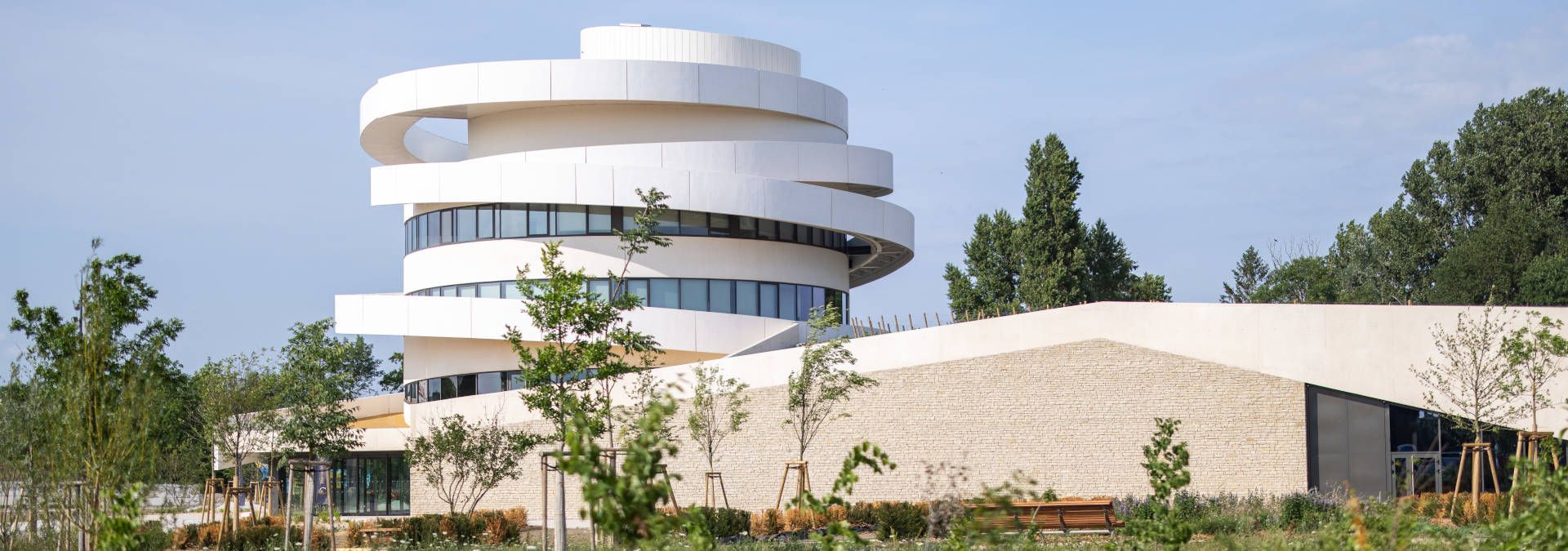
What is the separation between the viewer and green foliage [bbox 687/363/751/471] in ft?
101

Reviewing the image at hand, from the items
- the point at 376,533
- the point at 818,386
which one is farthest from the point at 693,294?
the point at 376,533

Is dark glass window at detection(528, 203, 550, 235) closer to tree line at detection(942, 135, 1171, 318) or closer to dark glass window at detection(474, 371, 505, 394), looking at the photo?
dark glass window at detection(474, 371, 505, 394)

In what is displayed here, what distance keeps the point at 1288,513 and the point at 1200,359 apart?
18.7 ft

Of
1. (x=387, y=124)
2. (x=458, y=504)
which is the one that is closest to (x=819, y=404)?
(x=458, y=504)

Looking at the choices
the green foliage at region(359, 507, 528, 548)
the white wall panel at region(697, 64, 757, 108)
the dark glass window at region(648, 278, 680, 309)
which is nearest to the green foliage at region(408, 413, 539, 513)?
the green foliage at region(359, 507, 528, 548)

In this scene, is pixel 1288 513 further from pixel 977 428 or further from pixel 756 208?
pixel 756 208

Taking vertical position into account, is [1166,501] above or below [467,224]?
below

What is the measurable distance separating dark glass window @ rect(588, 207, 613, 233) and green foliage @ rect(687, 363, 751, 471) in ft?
20.8

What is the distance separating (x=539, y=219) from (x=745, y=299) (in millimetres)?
5825

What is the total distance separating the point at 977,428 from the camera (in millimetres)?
31422

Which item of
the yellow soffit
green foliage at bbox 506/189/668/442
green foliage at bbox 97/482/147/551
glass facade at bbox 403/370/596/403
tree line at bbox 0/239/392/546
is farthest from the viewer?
the yellow soffit

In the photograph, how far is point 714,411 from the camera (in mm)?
31875

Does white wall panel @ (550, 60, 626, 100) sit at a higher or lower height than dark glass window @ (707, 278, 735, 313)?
higher

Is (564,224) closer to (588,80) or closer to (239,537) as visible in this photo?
(588,80)
